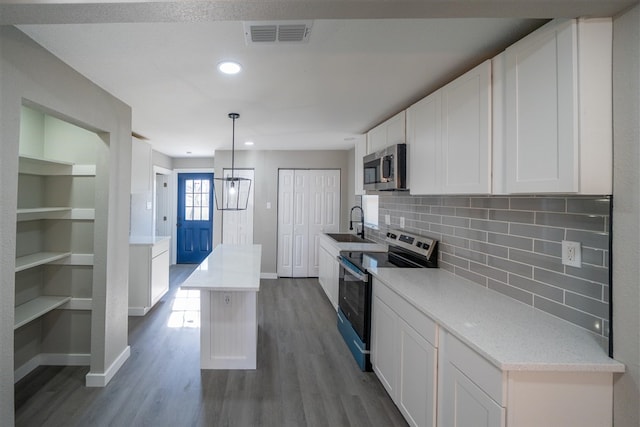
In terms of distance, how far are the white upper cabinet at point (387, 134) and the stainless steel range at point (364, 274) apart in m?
0.93

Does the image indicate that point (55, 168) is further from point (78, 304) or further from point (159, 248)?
point (159, 248)

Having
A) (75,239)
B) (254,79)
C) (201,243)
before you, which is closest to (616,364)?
(254,79)

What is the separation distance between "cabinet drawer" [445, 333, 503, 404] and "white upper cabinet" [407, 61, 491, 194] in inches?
32.5

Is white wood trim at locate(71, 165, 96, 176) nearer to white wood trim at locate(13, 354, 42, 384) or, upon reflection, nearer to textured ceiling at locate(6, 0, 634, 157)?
textured ceiling at locate(6, 0, 634, 157)

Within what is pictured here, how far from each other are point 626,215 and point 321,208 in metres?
4.49

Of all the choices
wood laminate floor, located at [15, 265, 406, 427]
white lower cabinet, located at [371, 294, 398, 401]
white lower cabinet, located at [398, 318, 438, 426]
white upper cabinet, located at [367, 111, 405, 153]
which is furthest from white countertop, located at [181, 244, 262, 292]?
white upper cabinet, located at [367, 111, 405, 153]

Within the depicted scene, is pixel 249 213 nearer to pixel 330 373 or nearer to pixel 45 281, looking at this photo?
pixel 45 281

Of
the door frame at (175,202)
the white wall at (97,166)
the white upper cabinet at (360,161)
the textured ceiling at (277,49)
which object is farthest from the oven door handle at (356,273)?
the door frame at (175,202)

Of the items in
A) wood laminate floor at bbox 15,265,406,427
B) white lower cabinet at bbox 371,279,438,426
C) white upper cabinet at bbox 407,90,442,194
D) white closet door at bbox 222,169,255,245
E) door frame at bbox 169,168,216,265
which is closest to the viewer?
white lower cabinet at bbox 371,279,438,426

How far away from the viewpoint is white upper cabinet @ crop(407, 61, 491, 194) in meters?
1.62

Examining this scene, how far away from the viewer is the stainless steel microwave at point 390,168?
101 inches

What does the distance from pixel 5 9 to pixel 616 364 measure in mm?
2674

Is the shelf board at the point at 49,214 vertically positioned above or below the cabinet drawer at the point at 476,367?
above

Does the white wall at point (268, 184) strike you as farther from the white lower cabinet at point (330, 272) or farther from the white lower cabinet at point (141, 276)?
the white lower cabinet at point (141, 276)
